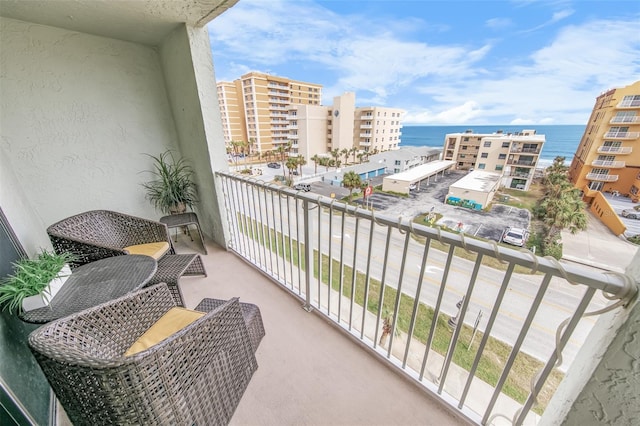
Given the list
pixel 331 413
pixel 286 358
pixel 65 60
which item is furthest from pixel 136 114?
pixel 331 413

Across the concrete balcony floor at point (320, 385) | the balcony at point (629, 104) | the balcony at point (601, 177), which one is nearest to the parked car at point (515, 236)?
the balcony at point (601, 177)

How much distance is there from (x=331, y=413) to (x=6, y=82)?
12.3ft

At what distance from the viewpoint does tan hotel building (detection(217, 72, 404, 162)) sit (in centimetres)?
2077

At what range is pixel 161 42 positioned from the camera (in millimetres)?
2443

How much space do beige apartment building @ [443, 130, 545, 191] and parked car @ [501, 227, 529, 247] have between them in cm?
96

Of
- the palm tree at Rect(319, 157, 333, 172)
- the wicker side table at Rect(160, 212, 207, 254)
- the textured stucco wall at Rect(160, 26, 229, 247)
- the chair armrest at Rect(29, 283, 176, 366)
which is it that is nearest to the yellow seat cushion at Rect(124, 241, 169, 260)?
the wicker side table at Rect(160, 212, 207, 254)

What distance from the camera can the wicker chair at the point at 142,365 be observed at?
27.8 inches

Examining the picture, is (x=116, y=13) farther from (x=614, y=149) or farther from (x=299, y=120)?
(x=299, y=120)

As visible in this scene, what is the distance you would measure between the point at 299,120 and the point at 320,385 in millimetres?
21622

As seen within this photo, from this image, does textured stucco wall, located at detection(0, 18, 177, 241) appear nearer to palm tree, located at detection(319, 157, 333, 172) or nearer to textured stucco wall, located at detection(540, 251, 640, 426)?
textured stucco wall, located at detection(540, 251, 640, 426)

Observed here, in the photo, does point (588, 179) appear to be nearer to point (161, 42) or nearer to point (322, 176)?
point (161, 42)

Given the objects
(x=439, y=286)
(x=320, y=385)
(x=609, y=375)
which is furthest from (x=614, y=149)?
(x=320, y=385)

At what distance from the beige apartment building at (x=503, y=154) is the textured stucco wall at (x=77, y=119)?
4.92m

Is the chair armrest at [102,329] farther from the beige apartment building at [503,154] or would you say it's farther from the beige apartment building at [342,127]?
the beige apartment building at [342,127]
